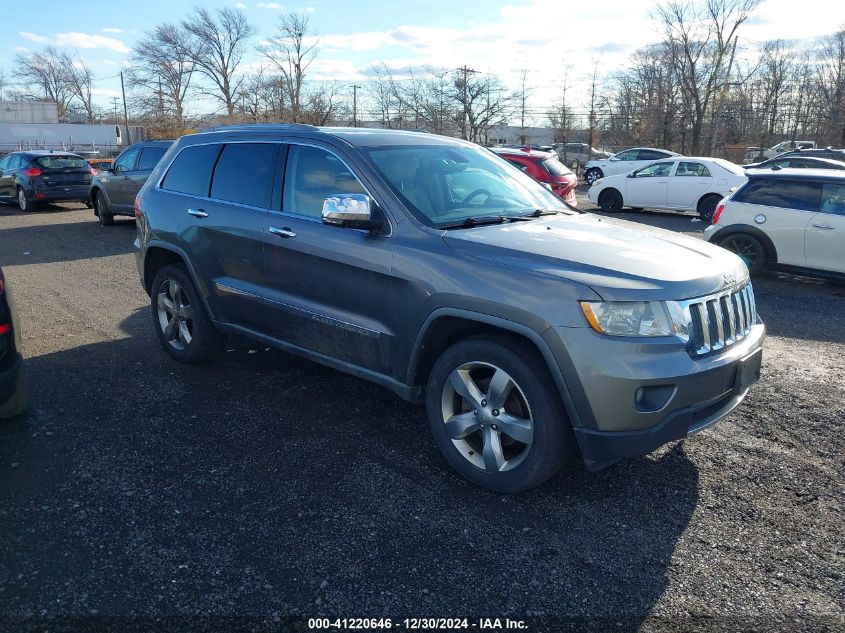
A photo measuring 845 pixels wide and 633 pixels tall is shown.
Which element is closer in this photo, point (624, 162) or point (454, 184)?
point (454, 184)

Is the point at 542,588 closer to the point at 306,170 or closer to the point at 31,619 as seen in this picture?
the point at 31,619

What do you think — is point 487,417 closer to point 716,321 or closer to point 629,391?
point 629,391

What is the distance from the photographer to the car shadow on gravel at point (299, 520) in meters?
2.74

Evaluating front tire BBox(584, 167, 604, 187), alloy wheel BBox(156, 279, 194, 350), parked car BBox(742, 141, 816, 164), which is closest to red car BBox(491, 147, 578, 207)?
front tire BBox(584, 167, 604, 187)

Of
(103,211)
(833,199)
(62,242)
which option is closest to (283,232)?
(833,199)

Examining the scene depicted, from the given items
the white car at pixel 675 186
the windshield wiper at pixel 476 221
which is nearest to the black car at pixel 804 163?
the white car at pixel 675 186

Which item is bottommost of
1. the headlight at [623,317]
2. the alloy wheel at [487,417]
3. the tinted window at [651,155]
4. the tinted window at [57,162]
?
the alloy wheel at [487,417]

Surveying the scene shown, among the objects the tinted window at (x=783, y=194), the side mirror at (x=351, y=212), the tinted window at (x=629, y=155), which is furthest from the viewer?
the tinted window at (x=629, y=155)

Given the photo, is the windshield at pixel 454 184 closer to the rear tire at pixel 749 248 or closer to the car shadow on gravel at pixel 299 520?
the car shadow on gravel at pixel 299 520

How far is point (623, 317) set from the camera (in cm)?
305

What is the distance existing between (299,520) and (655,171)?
15995mm

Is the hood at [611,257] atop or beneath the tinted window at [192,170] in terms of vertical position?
beneath

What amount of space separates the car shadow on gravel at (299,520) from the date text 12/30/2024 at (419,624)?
0.14 feet

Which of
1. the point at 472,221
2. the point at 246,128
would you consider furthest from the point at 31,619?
the point at 246,128
